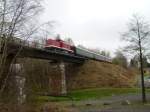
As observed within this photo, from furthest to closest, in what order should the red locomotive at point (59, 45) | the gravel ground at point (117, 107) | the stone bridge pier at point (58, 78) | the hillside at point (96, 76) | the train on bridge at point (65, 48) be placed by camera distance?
the hillside at point (96, 76) → the stone bridge pier at point (58, 78) → the red locomotive at point (59, 45) → the train on bridge at point (65, 48) → the gravel ground at point (117, 107)

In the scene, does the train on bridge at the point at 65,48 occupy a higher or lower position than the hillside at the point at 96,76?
higher

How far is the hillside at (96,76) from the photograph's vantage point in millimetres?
96312

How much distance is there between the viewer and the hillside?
96.3 meters

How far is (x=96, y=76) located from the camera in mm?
100938

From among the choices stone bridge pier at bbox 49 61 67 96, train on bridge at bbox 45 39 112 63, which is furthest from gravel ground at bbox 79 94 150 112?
stone bridge pier at bbox 49 61 67 96

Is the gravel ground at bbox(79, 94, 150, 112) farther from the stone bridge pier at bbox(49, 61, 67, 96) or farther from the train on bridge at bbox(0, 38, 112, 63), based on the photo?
the stone bridge pier at bbox(49, 61, 67, 96)

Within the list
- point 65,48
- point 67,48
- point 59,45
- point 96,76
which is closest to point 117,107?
point 59,45

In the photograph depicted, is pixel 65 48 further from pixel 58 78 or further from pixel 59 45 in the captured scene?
pixel 58 78


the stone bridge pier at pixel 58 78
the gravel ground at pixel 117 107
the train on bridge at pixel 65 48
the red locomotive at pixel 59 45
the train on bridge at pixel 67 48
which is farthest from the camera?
the stone bridge pier at pixel 58 78

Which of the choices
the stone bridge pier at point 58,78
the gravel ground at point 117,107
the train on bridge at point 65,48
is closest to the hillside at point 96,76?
the train on bridge at point 65,48

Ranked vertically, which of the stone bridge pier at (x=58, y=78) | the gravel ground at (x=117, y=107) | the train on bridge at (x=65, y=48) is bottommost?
the gravel ground at (x=117, y=107)

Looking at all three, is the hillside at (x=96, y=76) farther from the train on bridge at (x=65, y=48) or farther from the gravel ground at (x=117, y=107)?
the gravel ground at (x=117, y=107)

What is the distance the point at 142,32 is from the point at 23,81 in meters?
23.4

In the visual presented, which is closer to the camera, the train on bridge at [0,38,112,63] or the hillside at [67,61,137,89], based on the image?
the train on bridge at [0,38,112,63]
